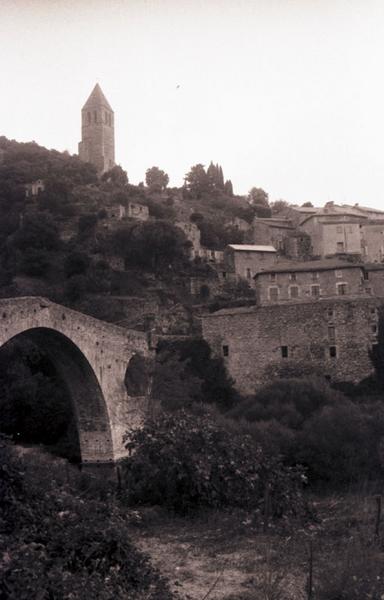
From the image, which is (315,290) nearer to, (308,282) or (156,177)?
(308,282)

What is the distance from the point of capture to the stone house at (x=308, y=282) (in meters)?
41.7

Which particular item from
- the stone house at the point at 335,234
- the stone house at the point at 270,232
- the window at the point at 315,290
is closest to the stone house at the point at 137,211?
the stone house at the point at 270,232

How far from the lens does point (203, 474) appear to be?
10.7 metres

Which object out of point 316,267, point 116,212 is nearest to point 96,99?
point 116,212

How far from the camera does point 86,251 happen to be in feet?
159

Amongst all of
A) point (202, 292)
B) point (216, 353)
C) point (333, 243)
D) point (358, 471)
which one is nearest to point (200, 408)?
point (358, 471)

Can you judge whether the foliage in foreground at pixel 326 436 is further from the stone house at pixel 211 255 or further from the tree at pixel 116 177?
the tree at pixel 116 177

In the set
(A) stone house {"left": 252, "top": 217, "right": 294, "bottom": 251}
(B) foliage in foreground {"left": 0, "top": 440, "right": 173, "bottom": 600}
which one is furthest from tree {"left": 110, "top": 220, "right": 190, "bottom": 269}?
→ (B) foliage in foreground {"left": 0, "top": 440, "right": 173, "bottom": 600}

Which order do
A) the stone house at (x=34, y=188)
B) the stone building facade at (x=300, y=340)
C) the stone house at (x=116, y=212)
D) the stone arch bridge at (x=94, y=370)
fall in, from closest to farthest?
the stone arch bridge at (x=94, y=370) < the stone building facade at (x=300, y=340) < the stone house at (x=116, y=212) < the stone house at (x=34, y=188)

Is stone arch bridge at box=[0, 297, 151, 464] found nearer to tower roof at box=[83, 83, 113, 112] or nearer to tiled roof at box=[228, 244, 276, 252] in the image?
tiled roof at box=[228, 244, 276, 252]

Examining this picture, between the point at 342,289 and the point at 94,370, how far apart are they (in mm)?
21683

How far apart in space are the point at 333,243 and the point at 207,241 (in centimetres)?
1051

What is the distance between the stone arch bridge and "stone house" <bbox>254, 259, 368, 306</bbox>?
48.7 feet

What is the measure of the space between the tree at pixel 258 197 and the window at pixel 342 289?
37.2 meters
